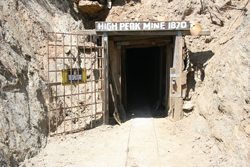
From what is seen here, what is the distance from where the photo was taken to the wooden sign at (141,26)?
23.2ft

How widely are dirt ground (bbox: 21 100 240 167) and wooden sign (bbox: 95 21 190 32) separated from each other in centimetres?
297

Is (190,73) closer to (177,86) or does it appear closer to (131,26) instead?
(177,86)

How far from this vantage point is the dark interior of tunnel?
9.73 metres

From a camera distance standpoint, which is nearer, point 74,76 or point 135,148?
point 135,148

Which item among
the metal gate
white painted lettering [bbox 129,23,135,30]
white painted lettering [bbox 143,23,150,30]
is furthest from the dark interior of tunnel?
the metal gate

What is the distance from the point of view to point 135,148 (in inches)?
232

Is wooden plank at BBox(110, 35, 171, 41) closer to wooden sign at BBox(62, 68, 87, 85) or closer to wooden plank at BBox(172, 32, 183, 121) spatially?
wooden plank at BBox(172, 32, 183, 121)

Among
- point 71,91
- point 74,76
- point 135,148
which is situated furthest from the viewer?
point 74,76

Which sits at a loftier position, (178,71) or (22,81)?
(178,71)

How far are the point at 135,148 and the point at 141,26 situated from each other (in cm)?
376

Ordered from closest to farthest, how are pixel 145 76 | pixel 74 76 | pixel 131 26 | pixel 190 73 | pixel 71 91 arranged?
pixel 71 91, pixel 74 76, pixel 131 26, pixel 190 73, pixel 145 76

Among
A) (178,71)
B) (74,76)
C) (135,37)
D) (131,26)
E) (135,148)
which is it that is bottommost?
(135,148)

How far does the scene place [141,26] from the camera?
713 centimetres

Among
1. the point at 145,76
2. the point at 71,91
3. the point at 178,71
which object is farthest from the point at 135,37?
the point at 145,76
